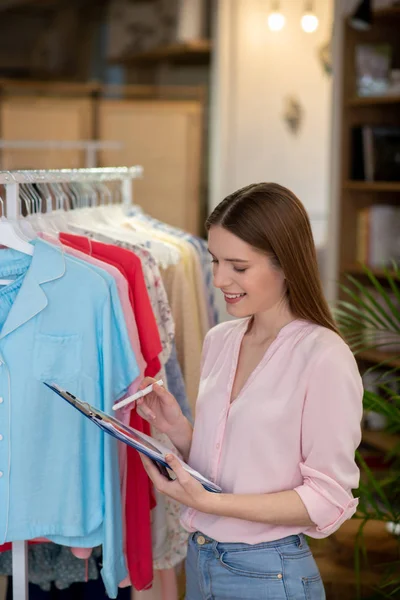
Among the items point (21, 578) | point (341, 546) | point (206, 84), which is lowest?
A: point (341, 546)

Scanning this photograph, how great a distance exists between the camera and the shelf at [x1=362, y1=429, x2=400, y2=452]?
4.24 meters

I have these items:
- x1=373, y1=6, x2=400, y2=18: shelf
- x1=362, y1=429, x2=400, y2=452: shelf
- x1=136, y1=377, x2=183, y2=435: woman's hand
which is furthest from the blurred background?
x1=136, y1=377, x2=183, y2=435: woman's hand

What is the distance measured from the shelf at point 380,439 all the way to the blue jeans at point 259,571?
2.70 m

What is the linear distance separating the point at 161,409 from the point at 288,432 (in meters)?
0.32

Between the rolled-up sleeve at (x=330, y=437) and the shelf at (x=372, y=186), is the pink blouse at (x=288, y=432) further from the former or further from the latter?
the shelf at (x=372, y=186)

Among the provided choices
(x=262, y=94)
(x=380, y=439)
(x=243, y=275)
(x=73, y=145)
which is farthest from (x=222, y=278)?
(x=262, y=94)

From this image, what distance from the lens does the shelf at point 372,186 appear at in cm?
436

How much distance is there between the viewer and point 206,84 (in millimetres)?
6570

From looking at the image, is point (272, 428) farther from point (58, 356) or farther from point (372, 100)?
point (372, 100)

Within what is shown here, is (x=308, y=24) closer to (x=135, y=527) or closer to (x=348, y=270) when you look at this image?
(x=348, y=270)

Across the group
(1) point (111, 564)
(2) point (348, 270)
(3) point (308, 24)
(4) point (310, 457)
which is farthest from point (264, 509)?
(3) point (308, 24)

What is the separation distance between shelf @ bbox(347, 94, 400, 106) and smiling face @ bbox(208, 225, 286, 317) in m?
2.97

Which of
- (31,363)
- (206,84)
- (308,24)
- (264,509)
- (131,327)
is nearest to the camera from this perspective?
(264,509)

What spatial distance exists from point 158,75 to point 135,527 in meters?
5.15
